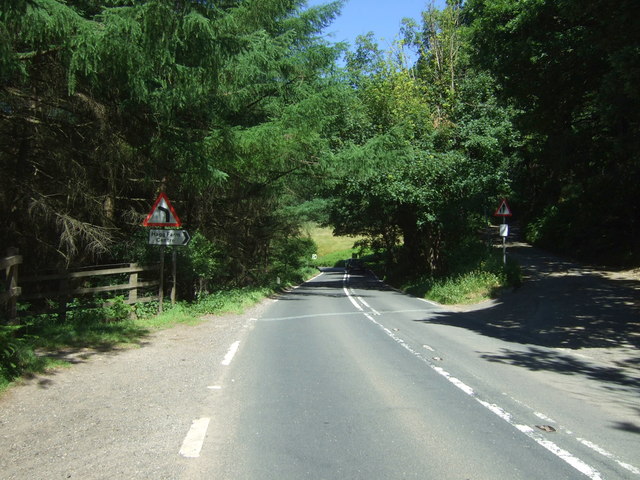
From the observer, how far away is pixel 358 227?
1423 inches

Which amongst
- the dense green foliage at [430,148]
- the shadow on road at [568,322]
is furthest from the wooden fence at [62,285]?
the dense green foliage at [430,148]

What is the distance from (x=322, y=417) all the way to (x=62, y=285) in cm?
724

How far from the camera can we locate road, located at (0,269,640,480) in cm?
436

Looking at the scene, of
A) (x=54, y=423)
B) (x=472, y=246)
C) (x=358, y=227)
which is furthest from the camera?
(x=358, y=227)

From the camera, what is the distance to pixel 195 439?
16.2 ft

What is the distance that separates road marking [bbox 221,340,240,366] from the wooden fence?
3.31 meters

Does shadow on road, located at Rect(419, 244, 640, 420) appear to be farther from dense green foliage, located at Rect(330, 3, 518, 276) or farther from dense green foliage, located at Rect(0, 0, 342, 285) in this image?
dense green foliage, located at Rect(0, 0, 342, 285)

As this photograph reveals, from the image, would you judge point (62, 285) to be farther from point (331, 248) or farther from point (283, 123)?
point (331, 248)

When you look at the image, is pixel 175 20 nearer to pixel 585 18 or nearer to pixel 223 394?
pixel 223 394

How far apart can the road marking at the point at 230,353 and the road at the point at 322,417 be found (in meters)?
0.03

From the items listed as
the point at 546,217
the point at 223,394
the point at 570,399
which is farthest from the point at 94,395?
the point at 546,217

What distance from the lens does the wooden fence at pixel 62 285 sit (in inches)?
321

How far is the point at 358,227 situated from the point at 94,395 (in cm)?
3032

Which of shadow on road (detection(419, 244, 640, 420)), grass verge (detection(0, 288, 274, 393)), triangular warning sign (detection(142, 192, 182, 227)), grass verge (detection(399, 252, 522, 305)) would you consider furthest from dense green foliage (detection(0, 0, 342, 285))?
shadow on road (detection(419, 244, 640, 420))
